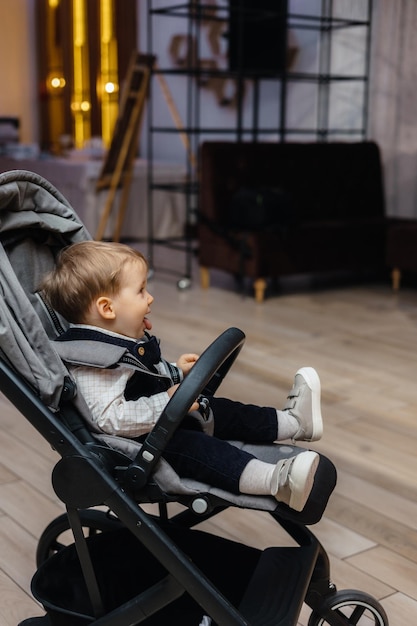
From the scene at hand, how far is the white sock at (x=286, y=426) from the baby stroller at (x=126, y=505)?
37 millimetres

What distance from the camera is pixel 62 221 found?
1.55m

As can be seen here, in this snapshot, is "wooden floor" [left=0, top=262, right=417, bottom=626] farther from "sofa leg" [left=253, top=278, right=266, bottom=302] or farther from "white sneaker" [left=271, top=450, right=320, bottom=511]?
"white sneaker" [left=271, top=450, right=320, bottom=511]

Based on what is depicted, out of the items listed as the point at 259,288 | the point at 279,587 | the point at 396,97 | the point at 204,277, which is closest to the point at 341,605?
the point at 279,587

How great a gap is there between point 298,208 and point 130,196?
1.97m

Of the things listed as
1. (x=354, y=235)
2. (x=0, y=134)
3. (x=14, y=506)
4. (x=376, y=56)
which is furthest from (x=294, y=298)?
(x=0, y=134)

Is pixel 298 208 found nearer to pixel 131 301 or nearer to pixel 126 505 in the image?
pixel 131 301

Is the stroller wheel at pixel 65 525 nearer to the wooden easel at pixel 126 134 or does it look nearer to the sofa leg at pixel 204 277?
the sofa leg at pixel 204 277

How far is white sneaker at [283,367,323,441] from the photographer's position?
1515 millimetres

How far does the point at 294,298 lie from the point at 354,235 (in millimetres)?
618

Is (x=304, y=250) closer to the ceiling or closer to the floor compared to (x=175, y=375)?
closer to the floor

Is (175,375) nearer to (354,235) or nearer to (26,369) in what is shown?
(26,369)

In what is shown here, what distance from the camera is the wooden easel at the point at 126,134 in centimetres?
551

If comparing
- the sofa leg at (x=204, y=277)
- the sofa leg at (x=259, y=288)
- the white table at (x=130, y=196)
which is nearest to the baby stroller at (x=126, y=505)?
the sofa leg at (x=259, y=288)

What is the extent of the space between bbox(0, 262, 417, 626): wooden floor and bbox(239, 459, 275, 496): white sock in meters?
0.52
